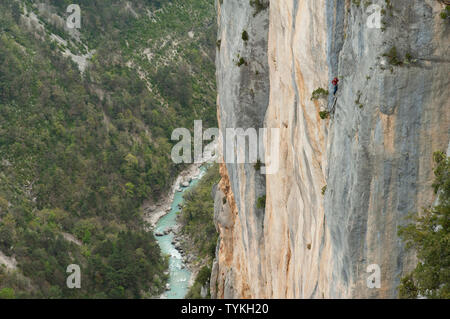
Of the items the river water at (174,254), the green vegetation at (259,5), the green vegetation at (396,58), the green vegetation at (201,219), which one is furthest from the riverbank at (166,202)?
the green vegetation at (396,58)

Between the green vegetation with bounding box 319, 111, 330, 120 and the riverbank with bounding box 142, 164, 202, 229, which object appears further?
the riverbank with bounding box 142, 164, 202, 229

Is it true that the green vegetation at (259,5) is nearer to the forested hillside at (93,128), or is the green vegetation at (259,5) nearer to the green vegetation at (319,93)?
the green vegetation at (319,93)

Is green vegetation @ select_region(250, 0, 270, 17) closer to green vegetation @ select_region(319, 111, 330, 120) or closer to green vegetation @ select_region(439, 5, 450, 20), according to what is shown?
green vegetation @ select_region(319, 111, 330, 120)

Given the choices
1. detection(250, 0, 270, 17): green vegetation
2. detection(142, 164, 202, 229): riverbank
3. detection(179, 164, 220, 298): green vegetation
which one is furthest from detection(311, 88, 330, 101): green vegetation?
detection(142, 164, 202, 229): riverbank

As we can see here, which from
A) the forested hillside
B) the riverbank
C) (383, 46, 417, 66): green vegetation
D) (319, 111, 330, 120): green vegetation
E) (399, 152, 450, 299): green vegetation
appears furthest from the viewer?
the riverbank

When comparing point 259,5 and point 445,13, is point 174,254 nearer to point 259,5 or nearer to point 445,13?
point 259,5

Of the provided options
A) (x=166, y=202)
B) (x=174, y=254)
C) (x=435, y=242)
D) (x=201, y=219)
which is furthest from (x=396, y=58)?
(x=166, y=202)

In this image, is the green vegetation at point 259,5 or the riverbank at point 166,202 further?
the riverbank at point 166,202
